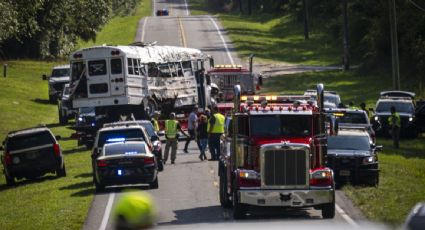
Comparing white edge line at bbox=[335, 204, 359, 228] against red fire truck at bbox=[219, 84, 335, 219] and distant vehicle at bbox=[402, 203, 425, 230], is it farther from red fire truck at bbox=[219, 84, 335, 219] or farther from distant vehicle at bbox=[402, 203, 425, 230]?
distant vehicle at bbox=[402, 203, 425, 230]

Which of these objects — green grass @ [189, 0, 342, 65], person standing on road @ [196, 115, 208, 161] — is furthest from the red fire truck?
green grass @ [189, 0, 342, 65]

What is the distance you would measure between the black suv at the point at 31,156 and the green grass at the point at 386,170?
9.87 metres

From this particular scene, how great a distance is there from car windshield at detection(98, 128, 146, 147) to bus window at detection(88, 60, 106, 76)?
1171cm

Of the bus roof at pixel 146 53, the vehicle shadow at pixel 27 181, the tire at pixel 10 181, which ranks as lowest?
the vehicle shadow at pixel 27 181

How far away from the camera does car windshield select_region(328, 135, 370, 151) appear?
29.8 m

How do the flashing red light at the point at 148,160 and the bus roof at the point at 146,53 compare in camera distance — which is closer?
the flashing red light at the point at 148,160

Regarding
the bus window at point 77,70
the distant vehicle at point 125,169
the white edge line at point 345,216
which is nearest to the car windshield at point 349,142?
the distant vehicle at point 125,169

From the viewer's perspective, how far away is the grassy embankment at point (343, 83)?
25542mm

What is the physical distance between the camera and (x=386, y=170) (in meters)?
32.8

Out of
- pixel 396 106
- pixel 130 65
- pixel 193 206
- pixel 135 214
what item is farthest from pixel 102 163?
pixel 396 106

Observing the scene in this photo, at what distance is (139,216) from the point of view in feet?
27.9

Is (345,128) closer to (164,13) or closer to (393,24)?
(393,24)

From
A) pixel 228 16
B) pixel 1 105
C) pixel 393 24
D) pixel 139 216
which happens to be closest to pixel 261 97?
pixel 139 216

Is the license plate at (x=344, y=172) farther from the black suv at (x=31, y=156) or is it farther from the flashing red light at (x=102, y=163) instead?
the black suv at (x=31, y=156)
